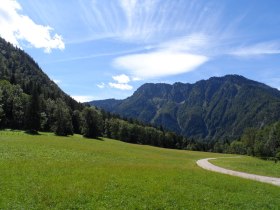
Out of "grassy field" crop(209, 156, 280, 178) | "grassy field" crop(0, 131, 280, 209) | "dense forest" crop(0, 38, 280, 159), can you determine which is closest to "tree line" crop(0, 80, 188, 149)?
"dense forest" crop(0, 38, 280, 159)

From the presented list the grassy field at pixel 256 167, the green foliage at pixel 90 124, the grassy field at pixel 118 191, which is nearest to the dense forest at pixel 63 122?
the green foliage at pixel 90 124

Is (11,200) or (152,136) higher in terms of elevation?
(152,136)

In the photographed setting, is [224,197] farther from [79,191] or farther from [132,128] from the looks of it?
[132,128]

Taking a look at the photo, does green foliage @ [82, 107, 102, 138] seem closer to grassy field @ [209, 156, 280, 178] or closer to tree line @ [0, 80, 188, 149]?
tree line @ [0, 80, 188, 149]

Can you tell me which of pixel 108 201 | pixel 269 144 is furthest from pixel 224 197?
pixel 269 144

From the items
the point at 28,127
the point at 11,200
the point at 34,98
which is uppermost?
the point at 34,98

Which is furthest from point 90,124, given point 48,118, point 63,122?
point 63,122

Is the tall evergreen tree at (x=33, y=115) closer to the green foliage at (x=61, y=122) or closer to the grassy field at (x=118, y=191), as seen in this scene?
the green foliage at (x=61, y=122)

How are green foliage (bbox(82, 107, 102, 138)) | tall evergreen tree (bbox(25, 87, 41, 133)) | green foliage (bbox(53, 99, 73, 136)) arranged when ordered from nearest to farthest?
tall evergreen tree (bbox(25, 87, 41, 133))
green foliage (bbox(53, 99, 73, 136))
green foliage (bbox(82, 107, 102, 138))

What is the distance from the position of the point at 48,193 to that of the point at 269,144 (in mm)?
138576

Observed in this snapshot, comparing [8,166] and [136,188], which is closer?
[136,188]

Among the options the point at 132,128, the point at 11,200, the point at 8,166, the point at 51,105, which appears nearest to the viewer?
the point at 11,200

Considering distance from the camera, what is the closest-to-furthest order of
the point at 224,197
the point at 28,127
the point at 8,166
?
the point at 224,197, the point at 8,166, the point at 28,127

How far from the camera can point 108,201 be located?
24.1 m
